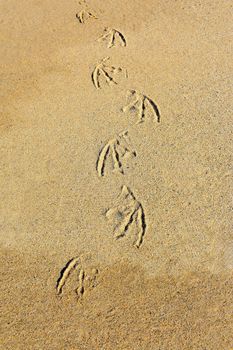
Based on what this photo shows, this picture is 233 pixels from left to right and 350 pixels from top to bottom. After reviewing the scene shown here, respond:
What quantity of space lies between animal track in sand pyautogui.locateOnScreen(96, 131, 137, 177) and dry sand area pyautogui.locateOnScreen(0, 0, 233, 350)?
11mm

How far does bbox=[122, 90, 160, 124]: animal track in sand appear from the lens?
4.29 meters

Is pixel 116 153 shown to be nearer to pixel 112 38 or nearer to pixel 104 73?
pixel 104 73

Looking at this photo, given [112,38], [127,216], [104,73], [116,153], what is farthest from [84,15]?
[127,216]

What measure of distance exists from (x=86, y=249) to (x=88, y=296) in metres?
0.38

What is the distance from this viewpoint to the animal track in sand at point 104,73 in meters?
4.65

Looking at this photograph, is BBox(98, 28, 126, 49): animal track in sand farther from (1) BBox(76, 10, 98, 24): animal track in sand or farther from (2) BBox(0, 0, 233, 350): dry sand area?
(1) BBox(76, 10, 98, 24): animal track in sand

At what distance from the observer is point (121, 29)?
5.32m

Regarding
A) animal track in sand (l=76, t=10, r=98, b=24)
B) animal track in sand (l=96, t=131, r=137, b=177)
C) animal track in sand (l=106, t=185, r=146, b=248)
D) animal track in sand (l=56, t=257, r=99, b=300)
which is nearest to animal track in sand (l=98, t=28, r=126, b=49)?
animal track in sand (l=76, t=10, r=98, b=24)

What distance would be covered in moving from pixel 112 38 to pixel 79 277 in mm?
3084

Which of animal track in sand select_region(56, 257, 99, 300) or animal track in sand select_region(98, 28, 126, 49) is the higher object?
animal track in sand select_region(98, 28, 126, 49)

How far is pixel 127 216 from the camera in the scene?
3551 millimetres

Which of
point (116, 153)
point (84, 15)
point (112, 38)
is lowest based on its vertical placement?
point (116, 153)

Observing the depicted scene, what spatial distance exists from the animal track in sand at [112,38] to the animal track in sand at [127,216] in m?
2.16

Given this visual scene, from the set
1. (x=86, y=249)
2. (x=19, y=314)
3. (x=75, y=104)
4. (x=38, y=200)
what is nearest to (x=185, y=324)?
(x=86, y=249)
